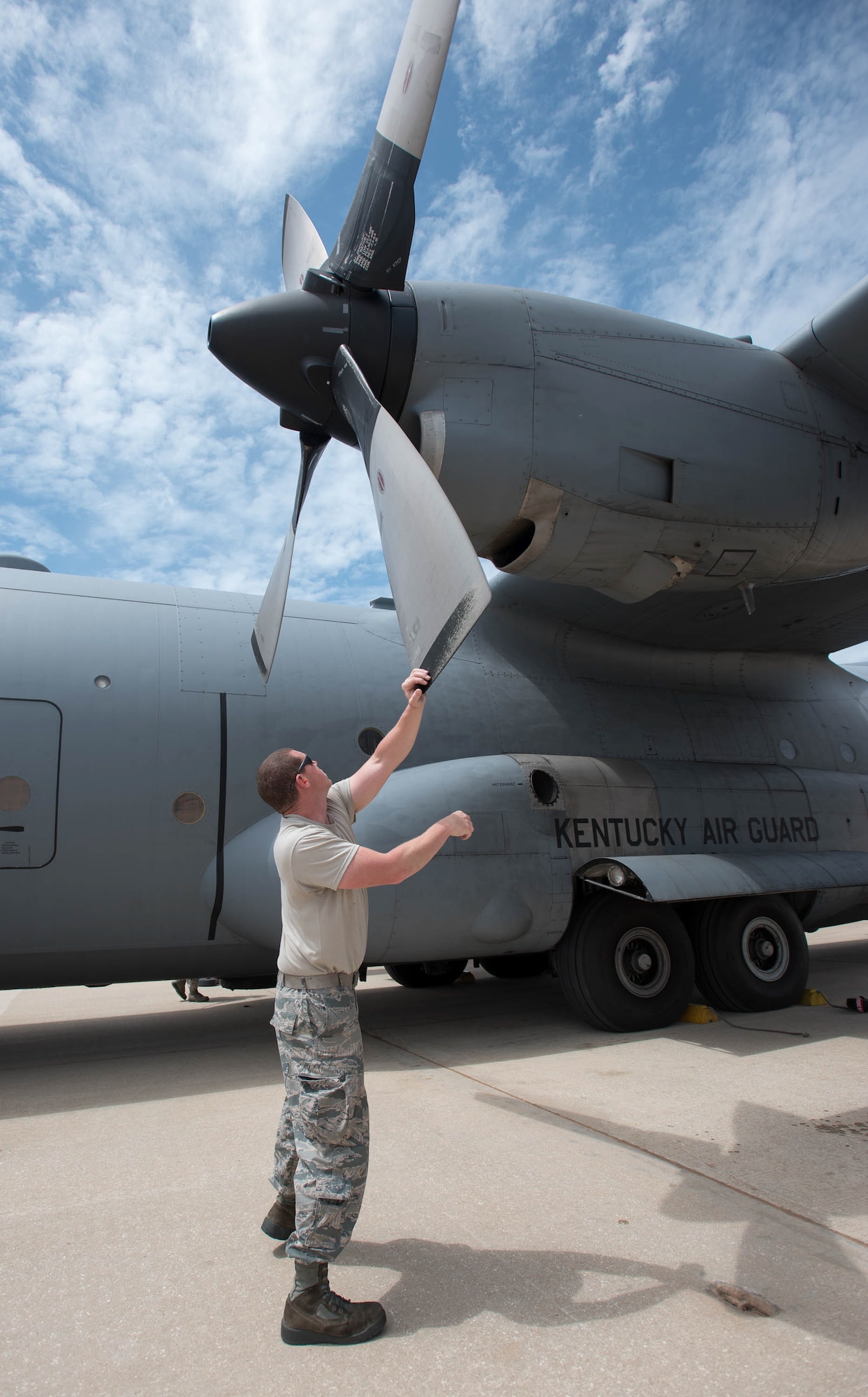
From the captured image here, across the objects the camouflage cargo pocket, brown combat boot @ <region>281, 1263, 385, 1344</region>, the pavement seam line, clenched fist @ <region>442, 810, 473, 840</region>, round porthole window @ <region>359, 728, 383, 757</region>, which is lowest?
the pavement seam line

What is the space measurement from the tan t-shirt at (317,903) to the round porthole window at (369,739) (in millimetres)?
3884

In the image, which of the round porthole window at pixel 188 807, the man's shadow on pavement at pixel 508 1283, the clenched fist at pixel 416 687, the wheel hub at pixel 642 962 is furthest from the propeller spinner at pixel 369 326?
the wheel hub at pixel 642 962

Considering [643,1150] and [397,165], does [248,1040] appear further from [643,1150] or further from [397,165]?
[397,165]

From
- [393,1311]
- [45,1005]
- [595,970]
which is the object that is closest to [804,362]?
[595,970]

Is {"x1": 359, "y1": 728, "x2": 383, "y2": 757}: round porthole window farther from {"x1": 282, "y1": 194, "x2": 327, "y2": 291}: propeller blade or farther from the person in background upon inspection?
the person in background

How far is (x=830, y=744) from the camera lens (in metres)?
9.00

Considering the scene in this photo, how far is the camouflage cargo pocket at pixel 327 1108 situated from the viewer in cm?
256

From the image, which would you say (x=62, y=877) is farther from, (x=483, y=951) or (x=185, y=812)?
(x=483, y=951)

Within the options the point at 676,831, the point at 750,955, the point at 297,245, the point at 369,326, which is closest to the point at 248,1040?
the point at 676,831

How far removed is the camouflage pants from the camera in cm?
246

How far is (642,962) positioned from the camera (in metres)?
6.75

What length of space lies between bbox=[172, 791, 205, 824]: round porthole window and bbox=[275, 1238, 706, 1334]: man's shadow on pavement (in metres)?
3.52

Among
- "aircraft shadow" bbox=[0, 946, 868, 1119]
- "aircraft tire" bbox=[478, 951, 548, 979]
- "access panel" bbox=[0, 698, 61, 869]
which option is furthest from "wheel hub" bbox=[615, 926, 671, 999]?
"access panel" bbox=[0, 698, 61, 869]

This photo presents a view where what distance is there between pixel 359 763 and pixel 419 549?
10.7 ft
